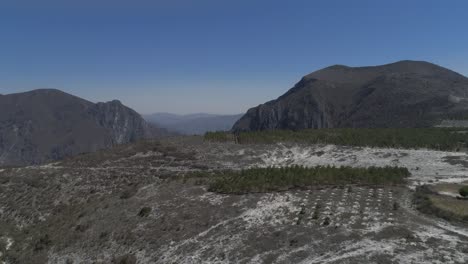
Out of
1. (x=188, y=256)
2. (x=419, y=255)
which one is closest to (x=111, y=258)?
(x=188, y=256)

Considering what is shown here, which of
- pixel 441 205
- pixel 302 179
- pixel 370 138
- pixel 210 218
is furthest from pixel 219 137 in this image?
pixel 441 205

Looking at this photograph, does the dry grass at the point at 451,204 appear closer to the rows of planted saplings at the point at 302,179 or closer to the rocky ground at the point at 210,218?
the rocky ground at the point at 210,218

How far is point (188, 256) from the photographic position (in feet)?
84.2

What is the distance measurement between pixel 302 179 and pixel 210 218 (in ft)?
36.6

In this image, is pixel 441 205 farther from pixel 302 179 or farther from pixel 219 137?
pixel 219 137

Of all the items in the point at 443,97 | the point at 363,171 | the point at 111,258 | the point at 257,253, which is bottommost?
the point at 111,258

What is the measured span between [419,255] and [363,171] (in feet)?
63.8

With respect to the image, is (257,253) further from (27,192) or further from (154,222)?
(27,192)

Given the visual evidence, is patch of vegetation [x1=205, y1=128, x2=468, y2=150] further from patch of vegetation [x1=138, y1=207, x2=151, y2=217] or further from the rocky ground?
patch of vegetation [x1=138, y1=207, x2=151, y2=217]

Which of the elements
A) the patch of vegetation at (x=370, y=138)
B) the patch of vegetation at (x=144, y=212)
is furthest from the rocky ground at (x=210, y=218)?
the patch of vegetation at (x=370, y=138)

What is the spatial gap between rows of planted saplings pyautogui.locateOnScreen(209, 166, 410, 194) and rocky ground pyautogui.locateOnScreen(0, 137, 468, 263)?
159cm

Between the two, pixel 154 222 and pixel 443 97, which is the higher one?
pixel 443 97

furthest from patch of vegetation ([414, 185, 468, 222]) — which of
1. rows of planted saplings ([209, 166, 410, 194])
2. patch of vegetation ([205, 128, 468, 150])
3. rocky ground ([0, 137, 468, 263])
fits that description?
patch of vegetation ([205, 128, 468, 150])

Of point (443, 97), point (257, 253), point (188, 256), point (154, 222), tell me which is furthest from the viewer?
point (443, 97)
